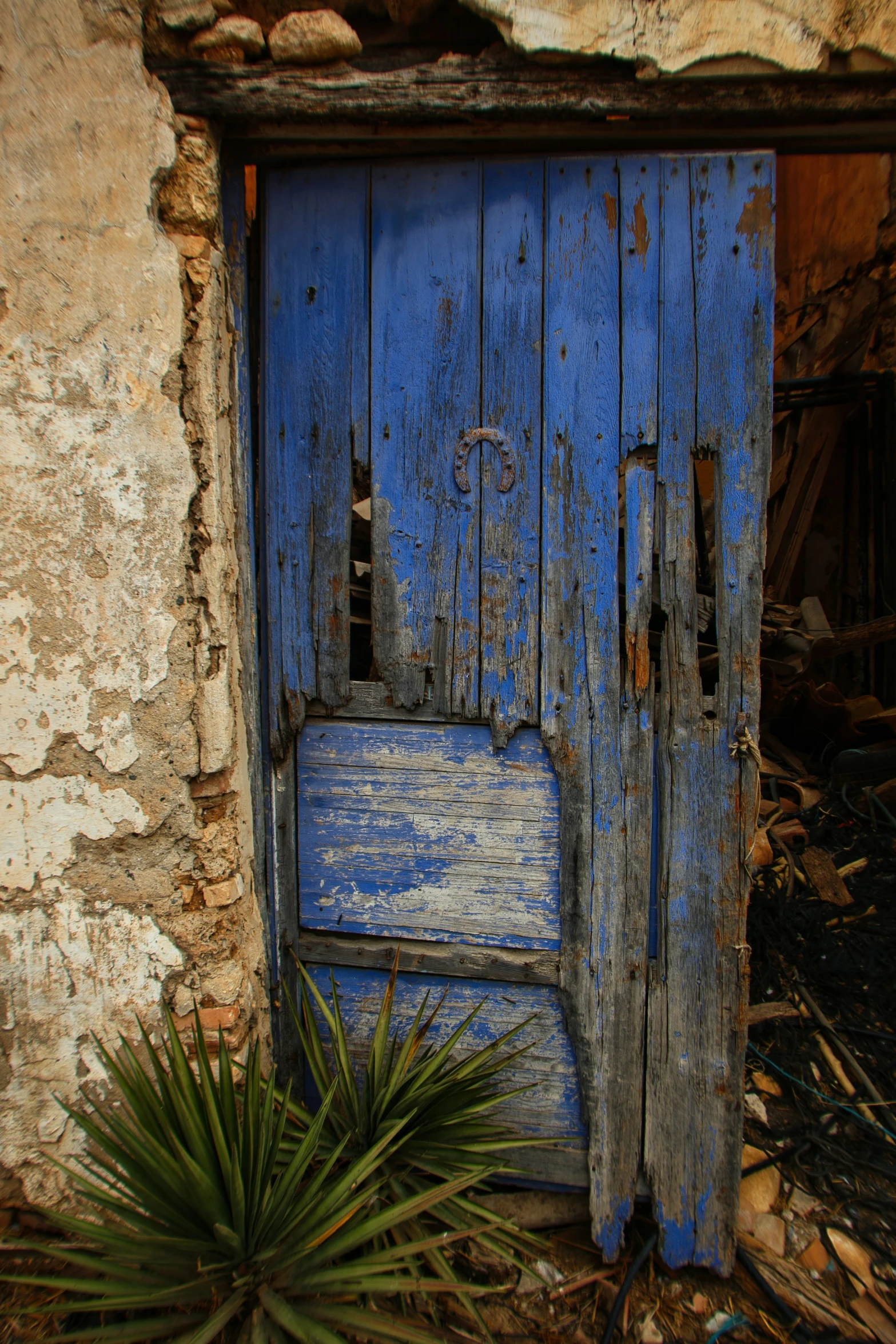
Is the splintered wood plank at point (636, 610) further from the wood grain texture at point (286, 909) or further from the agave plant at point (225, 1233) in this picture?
the wood grain texture at point (286, 909)

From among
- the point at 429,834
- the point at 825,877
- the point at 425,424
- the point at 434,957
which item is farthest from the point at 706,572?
the point at 825,877

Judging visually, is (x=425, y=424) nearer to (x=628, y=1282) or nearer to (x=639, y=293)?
(x=639, y=293)

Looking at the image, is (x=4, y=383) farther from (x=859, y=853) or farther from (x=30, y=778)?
(x=859, y=853)

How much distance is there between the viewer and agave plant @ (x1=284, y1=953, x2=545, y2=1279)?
4.49 feet

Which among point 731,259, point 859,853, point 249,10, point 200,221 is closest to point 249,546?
point 200,221

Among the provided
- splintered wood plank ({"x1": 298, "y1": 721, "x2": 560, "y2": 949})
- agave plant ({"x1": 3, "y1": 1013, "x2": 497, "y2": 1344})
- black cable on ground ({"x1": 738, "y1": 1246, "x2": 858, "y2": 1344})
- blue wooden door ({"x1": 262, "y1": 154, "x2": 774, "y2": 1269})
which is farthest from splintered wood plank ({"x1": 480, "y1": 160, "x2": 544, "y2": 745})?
black cable on ground ({"x1": 738, "y1": 1246, "x2": 858, "y2": 1344})

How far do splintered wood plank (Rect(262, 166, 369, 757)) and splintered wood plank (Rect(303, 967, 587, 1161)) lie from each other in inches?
31.1

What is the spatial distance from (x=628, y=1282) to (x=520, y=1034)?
22.7 inches

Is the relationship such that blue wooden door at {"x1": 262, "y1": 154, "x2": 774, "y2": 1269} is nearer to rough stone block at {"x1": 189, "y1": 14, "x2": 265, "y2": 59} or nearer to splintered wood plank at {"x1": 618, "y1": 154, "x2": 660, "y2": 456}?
splintered wood plank at {"x1": 618, "y1": 154, "x2": 660, "y2": 456}

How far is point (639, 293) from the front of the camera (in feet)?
4.87

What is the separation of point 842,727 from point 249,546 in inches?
132

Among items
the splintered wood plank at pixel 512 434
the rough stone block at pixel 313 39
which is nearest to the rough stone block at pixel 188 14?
the rough stone block at pixel 313 39

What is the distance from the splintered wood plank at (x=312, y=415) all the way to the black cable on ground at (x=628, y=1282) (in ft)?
4.98

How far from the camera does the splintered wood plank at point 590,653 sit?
59.0 inches
